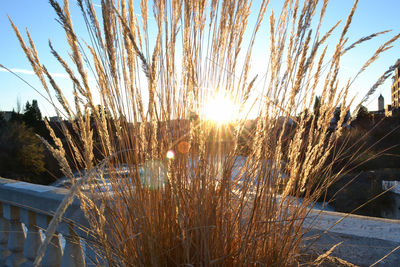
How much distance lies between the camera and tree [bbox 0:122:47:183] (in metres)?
8.92

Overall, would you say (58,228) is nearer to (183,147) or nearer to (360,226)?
(183,147)

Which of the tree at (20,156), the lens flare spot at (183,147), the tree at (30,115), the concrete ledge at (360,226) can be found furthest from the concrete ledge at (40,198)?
the tree at (30,115)

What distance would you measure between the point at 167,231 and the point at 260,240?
0.28 meters

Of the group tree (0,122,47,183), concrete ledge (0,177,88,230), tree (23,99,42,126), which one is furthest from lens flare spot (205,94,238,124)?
tree (23,99,42,126)

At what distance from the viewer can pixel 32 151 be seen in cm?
942

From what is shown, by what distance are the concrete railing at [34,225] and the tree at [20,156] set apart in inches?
296

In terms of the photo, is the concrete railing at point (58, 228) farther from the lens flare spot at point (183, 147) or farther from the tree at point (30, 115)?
the tree at point (30, 115)

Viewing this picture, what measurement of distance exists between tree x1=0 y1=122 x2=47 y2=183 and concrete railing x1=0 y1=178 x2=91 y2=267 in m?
7.52

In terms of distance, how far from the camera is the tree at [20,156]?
29.3 ft

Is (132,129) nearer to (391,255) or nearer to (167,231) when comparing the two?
(167,231)

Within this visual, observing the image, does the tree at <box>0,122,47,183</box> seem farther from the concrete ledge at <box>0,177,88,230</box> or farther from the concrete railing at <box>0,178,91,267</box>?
the concrete ledge at <box>0,177,88,230</box>

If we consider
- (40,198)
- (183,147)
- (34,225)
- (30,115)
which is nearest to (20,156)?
(30,115)

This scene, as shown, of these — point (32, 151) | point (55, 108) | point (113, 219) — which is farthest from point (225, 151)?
point (32, 151)

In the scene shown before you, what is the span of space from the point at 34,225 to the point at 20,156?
8.63 metres
